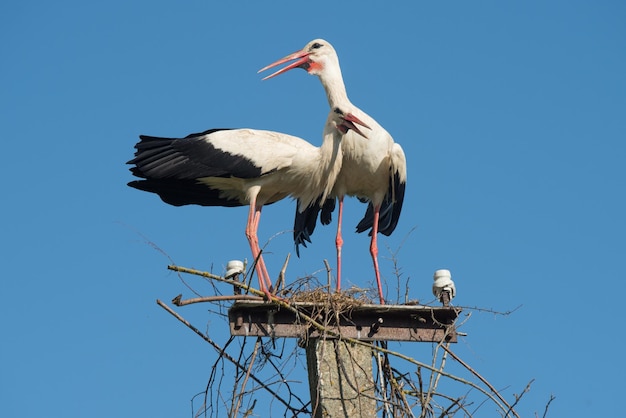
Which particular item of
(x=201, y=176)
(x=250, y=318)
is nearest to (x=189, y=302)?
(x=250, y=318)

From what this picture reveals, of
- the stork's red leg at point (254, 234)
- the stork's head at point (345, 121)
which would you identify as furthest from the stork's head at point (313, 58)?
the stork's red leg at point (254, 234)

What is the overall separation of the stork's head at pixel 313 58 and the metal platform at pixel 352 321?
11.4 feet

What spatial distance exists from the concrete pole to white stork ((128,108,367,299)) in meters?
1.65

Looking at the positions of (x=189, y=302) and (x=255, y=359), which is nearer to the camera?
(x=189, y=302)

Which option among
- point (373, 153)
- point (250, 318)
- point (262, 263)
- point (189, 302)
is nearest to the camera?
point (189, 302)

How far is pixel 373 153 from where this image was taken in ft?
31.6

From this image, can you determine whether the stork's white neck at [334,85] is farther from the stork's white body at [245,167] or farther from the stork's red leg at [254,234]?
the stork's red leg at [254,234]

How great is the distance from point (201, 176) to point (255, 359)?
2161 mm

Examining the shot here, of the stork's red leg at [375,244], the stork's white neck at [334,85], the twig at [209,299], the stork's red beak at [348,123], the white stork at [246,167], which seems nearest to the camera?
the twig at [209,299]

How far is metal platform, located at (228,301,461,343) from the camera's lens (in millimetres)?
7062

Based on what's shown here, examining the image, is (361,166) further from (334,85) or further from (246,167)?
(246,167)

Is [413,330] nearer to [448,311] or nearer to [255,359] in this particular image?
[448,311]

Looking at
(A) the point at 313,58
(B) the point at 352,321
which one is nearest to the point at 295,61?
(A) the point at 313,58

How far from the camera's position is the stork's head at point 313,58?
10.1 m
